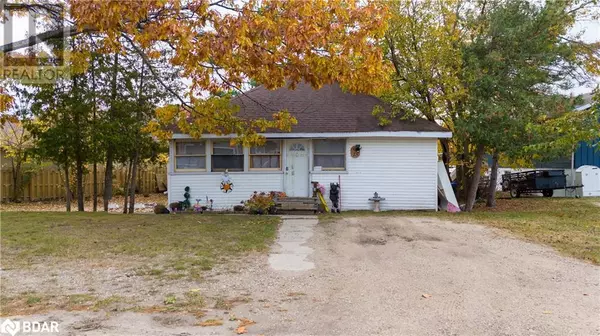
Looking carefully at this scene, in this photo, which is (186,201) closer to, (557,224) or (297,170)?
(297,170)

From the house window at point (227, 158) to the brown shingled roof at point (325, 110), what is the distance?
121 cm

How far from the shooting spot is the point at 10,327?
4070mm

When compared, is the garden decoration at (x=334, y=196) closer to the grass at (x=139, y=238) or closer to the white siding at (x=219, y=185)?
the white siding at (x=219, y=185)

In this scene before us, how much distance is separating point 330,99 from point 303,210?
449cm

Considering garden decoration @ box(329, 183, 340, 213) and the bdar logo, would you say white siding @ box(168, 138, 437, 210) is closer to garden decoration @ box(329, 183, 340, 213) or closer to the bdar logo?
garden decoration @ box(329, 183, 340, 213)

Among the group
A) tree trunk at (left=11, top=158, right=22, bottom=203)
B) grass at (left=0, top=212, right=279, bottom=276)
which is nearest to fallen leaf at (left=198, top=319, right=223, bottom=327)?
grass at (left=0, top=212, right=279, bottom=276)

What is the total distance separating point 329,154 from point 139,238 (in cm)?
717

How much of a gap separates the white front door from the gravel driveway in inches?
241

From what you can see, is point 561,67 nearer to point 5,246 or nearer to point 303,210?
point 303,210

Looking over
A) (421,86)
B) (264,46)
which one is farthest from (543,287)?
(421,86)

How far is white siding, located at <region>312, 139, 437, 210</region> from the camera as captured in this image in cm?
1411

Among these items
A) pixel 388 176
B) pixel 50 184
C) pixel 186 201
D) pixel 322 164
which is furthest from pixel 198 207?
pixel 50 184

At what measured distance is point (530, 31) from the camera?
1291 centimetres

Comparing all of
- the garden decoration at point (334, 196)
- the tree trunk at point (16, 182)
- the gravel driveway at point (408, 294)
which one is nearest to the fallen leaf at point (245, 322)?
the gravel driveway at point (408, 294)
